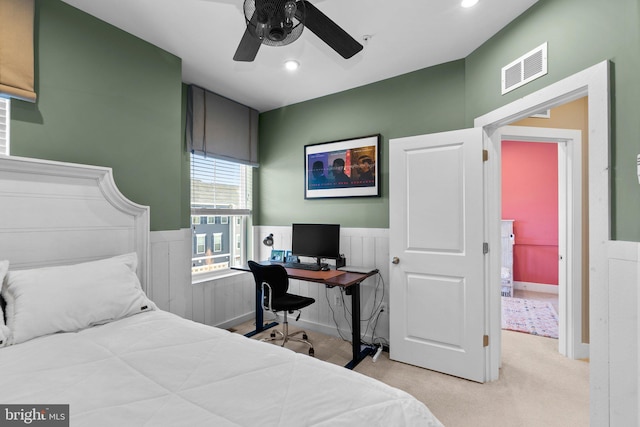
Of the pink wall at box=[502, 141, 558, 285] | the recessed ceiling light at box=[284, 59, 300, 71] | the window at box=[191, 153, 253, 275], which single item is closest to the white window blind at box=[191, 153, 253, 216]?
the window at box=[191, 153, 253, 275]

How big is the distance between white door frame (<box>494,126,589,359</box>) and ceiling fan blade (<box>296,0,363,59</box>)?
1.73m

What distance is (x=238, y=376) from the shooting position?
1098mm

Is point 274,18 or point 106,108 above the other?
point 274,18

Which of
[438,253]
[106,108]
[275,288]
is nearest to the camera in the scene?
[106,108]

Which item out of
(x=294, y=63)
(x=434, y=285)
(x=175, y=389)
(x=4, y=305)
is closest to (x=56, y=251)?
(x=4, y=305)

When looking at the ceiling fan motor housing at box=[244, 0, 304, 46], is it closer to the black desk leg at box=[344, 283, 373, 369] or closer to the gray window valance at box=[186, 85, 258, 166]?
the gray window valance at box=[186, 85, 258, 166]

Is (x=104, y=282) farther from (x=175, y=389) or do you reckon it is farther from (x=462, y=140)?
(x=462, y=140)

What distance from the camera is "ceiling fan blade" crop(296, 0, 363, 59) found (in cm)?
148

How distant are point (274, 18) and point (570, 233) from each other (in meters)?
3.10

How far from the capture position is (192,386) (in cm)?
104

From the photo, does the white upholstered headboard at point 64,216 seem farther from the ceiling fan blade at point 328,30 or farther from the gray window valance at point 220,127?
the ceiling fan blade at point 328,30

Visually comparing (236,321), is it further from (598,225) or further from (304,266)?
(598,225)

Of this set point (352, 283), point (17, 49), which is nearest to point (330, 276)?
point (352, 283)

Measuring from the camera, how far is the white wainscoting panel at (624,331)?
130cm
